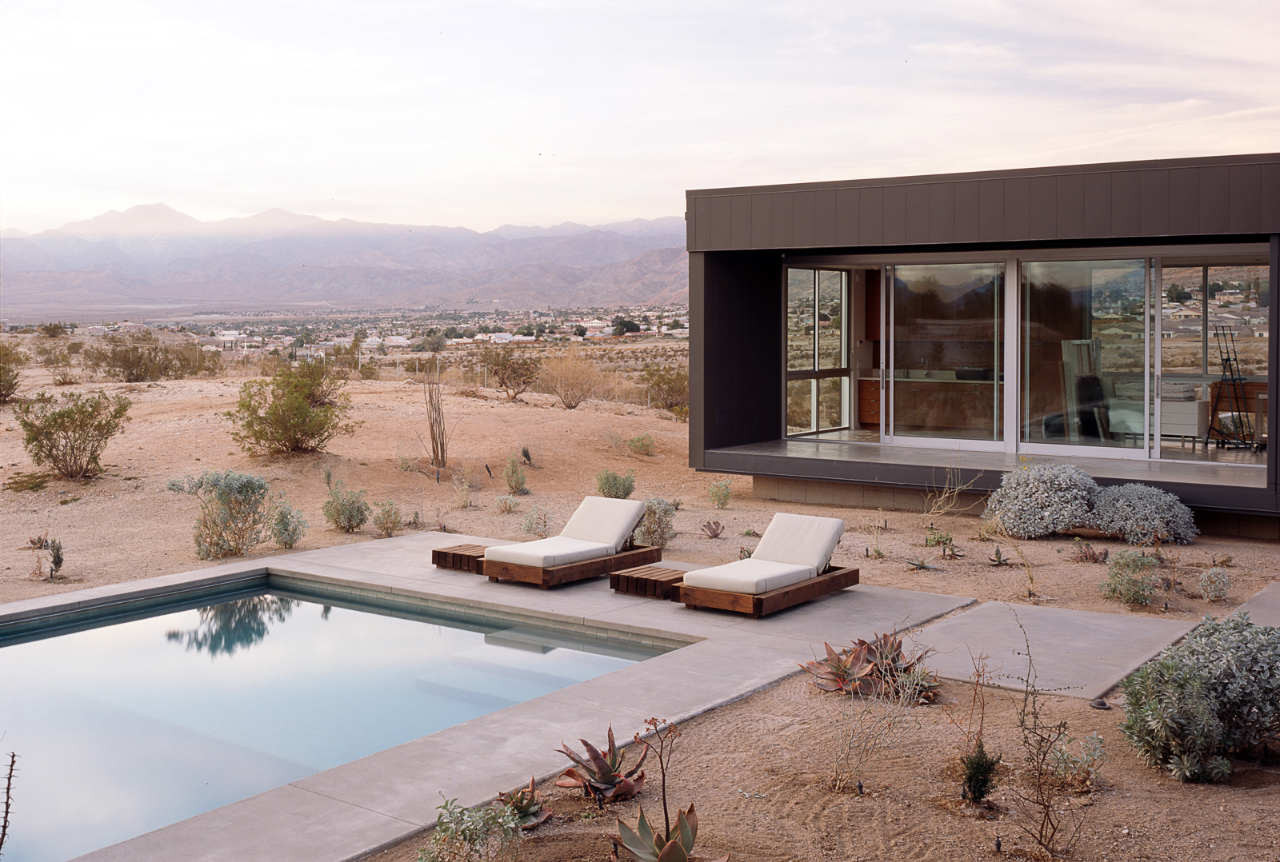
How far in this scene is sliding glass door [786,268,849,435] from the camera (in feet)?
49.4

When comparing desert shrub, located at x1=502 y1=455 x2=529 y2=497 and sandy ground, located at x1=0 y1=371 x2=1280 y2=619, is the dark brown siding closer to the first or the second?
sandy ground, located at x1=0 y1=371 x2=1280 y2=619

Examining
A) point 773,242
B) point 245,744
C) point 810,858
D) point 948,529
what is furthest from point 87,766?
point 773,242

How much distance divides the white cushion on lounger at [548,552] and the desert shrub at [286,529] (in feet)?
8.42

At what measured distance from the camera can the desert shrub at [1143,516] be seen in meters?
10.5

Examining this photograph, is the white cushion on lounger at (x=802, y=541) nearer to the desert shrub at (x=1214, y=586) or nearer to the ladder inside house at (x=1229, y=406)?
the desert shrub at (x=1214, y=586)

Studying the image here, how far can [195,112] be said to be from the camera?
64312mm

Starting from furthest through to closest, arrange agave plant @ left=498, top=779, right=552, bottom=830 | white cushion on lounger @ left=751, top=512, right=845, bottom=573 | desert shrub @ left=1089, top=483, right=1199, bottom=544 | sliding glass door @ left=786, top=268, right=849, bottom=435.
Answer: sliding glass door @ left=786, top=268, right=849, bottom=435 → desert shrub @ left=1089, top=483, right=1199, bottom=544 → white cushion on lounger @ left=751, top=512, right=845, bottom=573 → agave plant @ left=498, top=779, right=552, bottom=830

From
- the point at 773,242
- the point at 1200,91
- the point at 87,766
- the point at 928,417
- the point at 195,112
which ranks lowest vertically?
the point at 87,766

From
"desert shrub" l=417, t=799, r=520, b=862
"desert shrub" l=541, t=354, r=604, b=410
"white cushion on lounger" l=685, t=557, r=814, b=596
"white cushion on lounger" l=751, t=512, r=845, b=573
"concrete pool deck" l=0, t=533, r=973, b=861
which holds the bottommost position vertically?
"concrete pool deck" l=0, t=533, r=973, b=861

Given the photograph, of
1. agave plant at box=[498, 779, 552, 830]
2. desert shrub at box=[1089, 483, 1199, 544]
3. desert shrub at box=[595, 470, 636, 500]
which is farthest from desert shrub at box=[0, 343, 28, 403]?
agave plant at box=[498, 779, 552, 830]

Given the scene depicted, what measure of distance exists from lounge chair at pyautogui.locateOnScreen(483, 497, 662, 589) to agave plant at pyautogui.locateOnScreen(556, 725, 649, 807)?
3977 millimetres

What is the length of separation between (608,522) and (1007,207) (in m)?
5.51

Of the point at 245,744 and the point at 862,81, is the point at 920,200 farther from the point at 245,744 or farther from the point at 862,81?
the point at 862,81

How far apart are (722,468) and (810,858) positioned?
9784 millimetres
